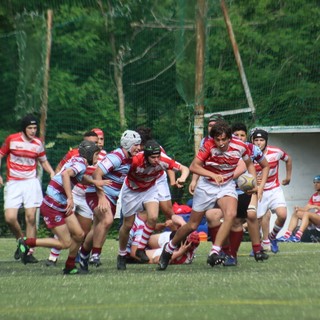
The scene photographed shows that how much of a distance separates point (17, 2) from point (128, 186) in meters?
14.5

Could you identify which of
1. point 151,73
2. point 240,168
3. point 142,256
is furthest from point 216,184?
point 151,73

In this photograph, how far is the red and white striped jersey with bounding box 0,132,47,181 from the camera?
664 inches

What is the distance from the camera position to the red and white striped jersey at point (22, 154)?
16859mm

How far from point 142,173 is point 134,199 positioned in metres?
0.42

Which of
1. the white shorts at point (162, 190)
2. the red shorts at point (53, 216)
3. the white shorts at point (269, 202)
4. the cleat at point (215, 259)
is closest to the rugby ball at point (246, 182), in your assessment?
the cleat at point (215, 259)

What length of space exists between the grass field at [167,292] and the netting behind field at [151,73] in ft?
32.2

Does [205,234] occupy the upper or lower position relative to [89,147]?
lower

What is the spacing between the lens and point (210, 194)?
1355 cm

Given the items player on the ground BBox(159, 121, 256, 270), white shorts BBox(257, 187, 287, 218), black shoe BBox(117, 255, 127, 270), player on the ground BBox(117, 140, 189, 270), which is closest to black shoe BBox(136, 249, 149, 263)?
player on the ground BBox(117, 140, 189, 270)

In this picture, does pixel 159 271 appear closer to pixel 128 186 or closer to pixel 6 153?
pixel 128 186

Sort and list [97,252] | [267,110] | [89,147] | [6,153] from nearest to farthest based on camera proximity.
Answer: [89,147] < [97,252] < [6,153] < [267,110]

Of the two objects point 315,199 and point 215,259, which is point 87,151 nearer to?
point 215,259

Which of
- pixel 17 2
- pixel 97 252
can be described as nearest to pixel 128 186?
pixel 97 252

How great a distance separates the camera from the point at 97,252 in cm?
1443
